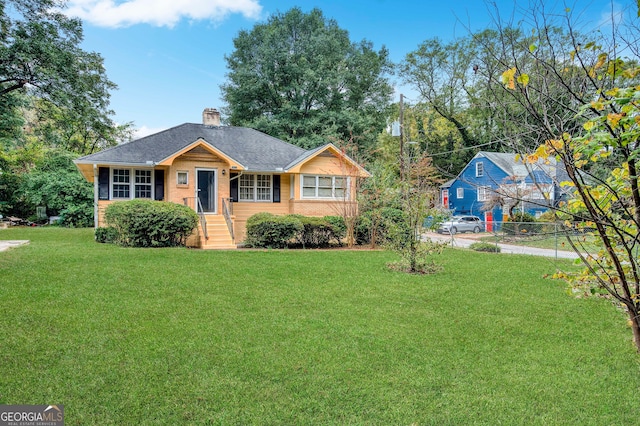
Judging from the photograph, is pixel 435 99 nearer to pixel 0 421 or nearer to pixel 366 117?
pixel 366 117

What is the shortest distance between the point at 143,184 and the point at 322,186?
24.2 feet

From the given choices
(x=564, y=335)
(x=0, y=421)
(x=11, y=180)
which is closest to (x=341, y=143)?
(x=564, y=335)

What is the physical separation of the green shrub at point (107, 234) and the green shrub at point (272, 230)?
15.3 ft

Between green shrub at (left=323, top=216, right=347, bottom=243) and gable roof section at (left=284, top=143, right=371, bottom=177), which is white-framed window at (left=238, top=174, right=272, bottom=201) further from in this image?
green shrub at (left=323, top=216, right=347, bottom=243)

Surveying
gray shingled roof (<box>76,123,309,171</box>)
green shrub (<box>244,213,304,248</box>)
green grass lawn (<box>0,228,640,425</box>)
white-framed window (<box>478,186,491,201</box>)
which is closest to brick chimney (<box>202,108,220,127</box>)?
gray shingled roof (<box>76,123,309,171</box>)

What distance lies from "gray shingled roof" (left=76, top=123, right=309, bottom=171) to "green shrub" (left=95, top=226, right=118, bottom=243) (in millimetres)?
2535

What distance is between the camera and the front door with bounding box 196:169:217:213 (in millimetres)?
15750

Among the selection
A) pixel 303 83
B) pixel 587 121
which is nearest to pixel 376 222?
pixel 587 121

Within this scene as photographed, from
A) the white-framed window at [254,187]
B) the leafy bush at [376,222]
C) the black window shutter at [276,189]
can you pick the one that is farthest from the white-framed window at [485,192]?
the white-framed window at [254,187]

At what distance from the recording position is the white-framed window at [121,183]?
14.9 metres

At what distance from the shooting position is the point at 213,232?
1445cm

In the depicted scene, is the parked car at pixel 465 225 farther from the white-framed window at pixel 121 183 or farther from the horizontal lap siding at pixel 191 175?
the white-framed window at pixel 121 183

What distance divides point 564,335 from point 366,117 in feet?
94.6

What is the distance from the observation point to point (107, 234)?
13.7 meters
